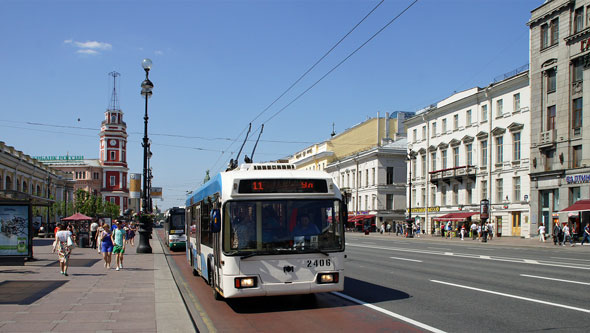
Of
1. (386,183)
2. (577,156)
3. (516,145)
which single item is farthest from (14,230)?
(386,183)

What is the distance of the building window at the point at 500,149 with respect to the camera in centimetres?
5194

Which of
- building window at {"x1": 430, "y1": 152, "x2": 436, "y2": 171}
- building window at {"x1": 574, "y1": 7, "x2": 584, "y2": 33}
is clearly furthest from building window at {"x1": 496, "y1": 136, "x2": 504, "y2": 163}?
building window at {"x1": 574, "y1": 7, "x2": 584, "y2": 33}

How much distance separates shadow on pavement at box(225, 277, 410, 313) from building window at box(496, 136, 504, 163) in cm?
4225

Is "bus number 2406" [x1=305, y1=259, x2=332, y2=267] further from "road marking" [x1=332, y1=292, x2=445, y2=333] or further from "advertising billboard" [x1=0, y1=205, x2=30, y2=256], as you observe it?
"advertising billboard" [x1=0, y1=205, x2=30, y2=256]

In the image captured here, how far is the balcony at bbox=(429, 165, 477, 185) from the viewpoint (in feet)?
184

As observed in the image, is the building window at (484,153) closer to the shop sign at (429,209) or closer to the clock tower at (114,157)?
the shop sign at (429,209)

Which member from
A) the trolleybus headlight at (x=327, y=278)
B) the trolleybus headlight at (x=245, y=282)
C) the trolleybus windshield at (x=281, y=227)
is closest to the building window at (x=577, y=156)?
the trolleybus windshield at (x=281, y=227)

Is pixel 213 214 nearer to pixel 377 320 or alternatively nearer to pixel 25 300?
pixel 377 320

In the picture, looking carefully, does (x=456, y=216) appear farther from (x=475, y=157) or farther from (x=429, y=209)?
(x=429, y=209)

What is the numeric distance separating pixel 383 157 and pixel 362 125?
14229 mm

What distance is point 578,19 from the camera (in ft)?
139

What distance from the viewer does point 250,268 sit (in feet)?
33.2

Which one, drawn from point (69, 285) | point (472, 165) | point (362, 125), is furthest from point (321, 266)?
point (362, 125)

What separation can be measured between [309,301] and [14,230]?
37.1 feet
